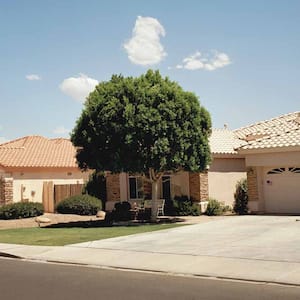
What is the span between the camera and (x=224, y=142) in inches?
1148

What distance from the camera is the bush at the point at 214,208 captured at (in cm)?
2561

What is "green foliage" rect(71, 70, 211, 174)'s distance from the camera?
20547 millimetres

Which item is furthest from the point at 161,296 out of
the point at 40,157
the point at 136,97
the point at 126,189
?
the point at 40,157

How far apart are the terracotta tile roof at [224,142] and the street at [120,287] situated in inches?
647

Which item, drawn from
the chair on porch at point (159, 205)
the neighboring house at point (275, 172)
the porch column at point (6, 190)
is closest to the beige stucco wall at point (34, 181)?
the porch column at point (6, 190)

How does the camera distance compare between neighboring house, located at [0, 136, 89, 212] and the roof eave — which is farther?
neighboring house, located at [0, 136, 89, 212]

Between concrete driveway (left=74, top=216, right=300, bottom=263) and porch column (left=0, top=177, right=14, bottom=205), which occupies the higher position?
porch column (left=0, top=177, right=14, bottom=205)

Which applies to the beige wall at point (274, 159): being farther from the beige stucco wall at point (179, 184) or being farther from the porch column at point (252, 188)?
the beige stucco wall at point (179, 184)

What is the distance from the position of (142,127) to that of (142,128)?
42mm

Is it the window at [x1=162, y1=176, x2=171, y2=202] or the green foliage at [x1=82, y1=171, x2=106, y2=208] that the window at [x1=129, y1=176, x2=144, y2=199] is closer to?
the window at [x1=162, y1=176, x2=171, y2=202]

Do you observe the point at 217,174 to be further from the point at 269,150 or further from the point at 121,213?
the point at 121,213

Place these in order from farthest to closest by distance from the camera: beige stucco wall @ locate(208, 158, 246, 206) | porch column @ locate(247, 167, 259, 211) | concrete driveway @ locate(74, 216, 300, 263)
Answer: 1. beige stucco wall @ locate(208, 158, 246, 206)
2. porch column @ locate(247, 167, 259, 211)
3. concrete driveway @ locate(74, 216, 300, 263)

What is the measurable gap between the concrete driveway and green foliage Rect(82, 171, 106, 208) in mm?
11273

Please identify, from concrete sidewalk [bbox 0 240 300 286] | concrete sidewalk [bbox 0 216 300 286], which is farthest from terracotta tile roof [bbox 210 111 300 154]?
concrete sidewalk [bbox 0 240 300 286]
